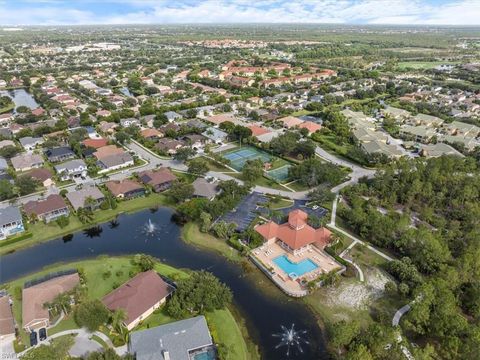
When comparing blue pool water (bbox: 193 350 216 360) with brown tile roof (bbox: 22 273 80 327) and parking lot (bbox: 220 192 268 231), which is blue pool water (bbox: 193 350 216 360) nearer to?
brown tile roof (bbox: 22 273 80 327)

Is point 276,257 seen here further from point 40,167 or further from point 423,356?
point 40,167

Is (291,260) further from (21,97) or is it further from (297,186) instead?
(21,97)

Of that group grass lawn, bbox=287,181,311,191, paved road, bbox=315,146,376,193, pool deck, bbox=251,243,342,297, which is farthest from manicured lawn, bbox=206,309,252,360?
paved road, bbox=315,146,376,193

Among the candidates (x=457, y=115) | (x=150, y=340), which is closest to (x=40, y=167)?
(x=150, y=340)

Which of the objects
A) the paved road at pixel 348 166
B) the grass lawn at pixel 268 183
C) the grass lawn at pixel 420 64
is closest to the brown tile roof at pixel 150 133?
the grass lawn at pixel 268 183

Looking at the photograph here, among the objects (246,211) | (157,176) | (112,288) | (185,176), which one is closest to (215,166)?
(185,176)

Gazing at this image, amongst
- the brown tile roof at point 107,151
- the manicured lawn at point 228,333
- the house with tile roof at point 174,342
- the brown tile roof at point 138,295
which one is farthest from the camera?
the brown tile roof at point 107,151

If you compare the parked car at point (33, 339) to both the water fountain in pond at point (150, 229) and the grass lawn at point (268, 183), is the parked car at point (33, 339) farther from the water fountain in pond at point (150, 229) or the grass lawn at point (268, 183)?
the grass lawn at point (268, 183)
